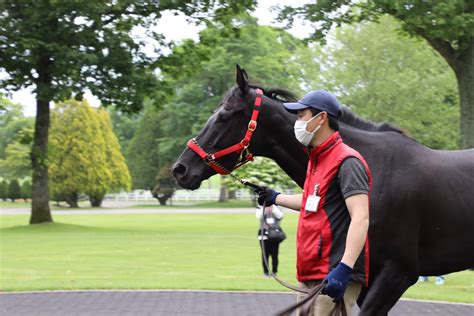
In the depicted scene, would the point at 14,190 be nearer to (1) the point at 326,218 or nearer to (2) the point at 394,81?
(2) the point at 394,81

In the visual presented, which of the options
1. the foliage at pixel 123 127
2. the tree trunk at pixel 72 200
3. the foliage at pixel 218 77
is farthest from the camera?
the foliage at pixel 123 127

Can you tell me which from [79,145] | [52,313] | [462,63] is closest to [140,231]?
[462,63]

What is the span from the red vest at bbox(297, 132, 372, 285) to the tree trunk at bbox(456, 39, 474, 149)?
520 inches

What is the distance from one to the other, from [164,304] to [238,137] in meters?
4.79

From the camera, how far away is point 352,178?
4.01 m

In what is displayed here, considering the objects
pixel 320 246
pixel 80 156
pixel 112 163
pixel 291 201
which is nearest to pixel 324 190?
pixel 320 246

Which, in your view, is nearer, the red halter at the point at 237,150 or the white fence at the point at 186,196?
the red halter at the point at 237,150

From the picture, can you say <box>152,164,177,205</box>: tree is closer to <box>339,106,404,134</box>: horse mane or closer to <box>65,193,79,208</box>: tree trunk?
<box>65,193,79,208</box>: tree trunk

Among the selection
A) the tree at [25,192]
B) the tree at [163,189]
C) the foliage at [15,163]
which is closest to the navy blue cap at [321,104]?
the tree at [163,189]

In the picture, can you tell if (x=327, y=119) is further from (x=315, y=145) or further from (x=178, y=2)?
(x=178, y=2)

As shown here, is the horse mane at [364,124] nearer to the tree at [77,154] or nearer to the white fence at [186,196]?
the tree at [77,154]

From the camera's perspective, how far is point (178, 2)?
26.1 metres

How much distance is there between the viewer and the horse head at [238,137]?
18.3 feet

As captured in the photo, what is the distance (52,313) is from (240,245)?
11517mm
